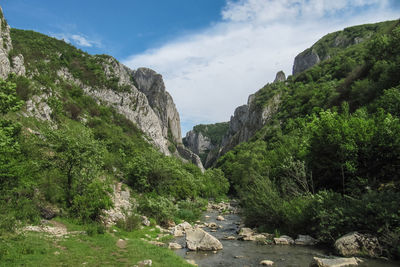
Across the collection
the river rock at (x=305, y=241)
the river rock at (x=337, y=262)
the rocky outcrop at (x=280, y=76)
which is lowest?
the river rock at (x=305, y=241)

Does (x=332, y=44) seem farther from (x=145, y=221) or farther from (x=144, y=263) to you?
(x=144, y=263)

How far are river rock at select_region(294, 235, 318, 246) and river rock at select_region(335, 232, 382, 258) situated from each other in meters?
3.37

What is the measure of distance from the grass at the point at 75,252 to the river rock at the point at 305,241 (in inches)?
397

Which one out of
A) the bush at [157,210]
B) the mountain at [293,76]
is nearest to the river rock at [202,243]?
the bush at [157,210]

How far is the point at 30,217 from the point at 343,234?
21292mm

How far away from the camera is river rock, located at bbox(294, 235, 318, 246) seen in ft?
62.3

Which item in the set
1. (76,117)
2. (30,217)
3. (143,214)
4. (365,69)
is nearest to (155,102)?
(76,117)

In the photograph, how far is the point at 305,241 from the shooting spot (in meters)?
19.2

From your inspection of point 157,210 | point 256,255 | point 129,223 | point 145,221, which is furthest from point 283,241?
point 157,210

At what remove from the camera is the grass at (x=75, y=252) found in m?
11.1

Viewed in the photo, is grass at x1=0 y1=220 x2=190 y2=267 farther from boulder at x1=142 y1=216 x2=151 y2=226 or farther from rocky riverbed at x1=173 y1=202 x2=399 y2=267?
boulder at x1=142 y1=216 x2=151 y2=226

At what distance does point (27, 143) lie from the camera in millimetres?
22203

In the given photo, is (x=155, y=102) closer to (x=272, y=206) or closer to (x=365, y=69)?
(x=365, y=69)

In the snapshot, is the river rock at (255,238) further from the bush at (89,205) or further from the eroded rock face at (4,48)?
the eroded rock face at (4,48)
